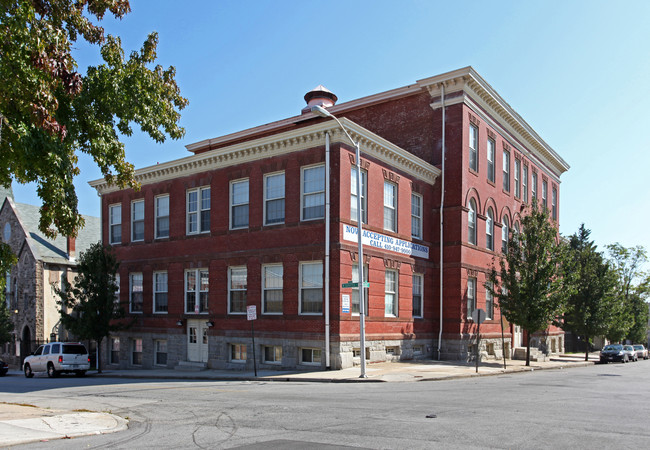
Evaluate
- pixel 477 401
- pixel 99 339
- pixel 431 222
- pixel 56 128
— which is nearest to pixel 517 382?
pixel 477 401

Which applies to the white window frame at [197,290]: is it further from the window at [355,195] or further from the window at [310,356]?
the window at [355,195]

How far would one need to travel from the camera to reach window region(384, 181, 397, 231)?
26516 mm

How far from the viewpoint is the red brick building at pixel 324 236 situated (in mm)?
24062

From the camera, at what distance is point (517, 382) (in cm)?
1916

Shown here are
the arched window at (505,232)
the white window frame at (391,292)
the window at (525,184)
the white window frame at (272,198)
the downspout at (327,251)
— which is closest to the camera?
the downspout at (327,251)

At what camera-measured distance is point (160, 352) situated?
30.6 meters

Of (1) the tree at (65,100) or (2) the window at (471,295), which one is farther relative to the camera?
(2) the window at (471,295)

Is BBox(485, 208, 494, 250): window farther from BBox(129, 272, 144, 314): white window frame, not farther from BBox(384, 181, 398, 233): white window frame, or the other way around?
BBox(129, 272, 144, 314): white window frame

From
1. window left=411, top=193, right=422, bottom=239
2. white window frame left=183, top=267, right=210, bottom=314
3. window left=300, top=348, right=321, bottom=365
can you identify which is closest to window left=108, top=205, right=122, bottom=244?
white window frame left=183, top=267, right=210, bottom=314

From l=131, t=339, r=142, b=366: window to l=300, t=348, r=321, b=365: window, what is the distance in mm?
12158

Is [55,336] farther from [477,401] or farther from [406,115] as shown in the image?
[477,401]

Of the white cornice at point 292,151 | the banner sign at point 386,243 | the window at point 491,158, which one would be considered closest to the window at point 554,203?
the window at point 491,158

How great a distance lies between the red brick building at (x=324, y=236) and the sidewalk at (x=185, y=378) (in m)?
1.45

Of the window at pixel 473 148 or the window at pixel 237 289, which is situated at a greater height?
the window at pixel 473 148
